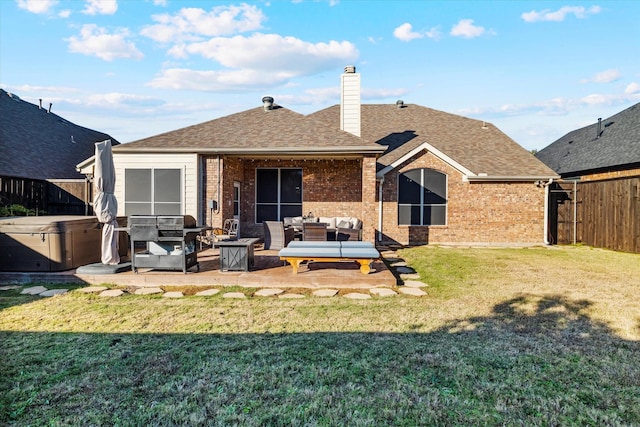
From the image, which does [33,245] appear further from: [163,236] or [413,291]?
[413,291]

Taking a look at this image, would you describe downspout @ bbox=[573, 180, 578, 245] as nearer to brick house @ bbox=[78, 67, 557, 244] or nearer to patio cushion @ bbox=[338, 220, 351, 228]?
brick house @ bbox=[78, 67, 557, 244]

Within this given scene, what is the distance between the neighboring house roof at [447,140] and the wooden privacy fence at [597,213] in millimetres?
1612

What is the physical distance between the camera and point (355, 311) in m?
5.10

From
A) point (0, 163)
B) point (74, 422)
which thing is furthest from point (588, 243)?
point (0, 163)

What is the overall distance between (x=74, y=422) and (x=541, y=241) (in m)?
14.5

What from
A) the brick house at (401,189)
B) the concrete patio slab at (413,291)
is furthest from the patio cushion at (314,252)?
the brick house at (401,189)

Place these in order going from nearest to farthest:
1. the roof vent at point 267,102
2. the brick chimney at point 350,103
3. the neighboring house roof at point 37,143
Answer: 1. the brick chimney at point 350,103
2. the roof vent at point 267,102
3. the neighboring house roof at point 37,143

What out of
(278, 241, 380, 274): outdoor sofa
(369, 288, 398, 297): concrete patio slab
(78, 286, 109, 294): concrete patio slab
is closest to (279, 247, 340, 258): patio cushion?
(278, 241, 380, 274): outdoor sofa

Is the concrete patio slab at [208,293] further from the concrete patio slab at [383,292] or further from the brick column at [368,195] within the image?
the brick column at [368,195]

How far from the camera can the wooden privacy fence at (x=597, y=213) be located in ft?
38.7

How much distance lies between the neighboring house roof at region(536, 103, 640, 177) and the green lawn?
31.2ft

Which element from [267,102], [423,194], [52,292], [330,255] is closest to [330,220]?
[423,194]

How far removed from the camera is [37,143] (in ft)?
50.9

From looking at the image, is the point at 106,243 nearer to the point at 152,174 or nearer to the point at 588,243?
the point at 152,174
